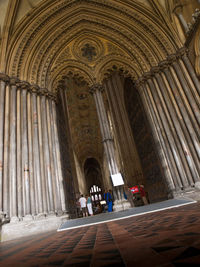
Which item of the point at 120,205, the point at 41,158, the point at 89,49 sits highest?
the point at 89,49

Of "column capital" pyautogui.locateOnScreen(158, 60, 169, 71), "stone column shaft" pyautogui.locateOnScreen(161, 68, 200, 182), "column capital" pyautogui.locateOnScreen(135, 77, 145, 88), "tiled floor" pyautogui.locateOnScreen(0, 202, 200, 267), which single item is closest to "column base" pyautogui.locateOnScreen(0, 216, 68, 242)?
"tiled floor" pyautogui.locateOnScreen(0, 202, 200, 267)

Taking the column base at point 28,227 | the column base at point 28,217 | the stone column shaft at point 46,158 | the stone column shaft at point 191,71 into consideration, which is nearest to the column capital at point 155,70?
the stone column shaft at point 191,71

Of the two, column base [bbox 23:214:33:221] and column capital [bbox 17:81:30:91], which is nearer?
column base [bbox 23:214:33:221]

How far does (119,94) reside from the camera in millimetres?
11961

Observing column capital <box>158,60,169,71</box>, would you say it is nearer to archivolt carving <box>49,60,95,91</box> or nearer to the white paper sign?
archivolt carving <box>49,60,95,91</box>

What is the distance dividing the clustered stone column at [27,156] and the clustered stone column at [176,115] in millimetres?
4050

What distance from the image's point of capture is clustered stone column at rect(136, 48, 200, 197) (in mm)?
6715

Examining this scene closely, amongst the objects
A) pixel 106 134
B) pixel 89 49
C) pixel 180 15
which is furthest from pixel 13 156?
pixel 180 15

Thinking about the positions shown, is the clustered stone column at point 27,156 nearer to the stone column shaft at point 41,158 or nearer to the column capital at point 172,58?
the stone column shaft at point 41,158

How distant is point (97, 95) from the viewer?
9.12 m

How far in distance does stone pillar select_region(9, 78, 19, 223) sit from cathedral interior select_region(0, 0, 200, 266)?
0.03 m

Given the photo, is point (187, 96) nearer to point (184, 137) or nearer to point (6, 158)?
point (184, 137)

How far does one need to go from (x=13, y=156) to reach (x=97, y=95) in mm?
4820

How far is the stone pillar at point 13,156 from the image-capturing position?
5273 mm
